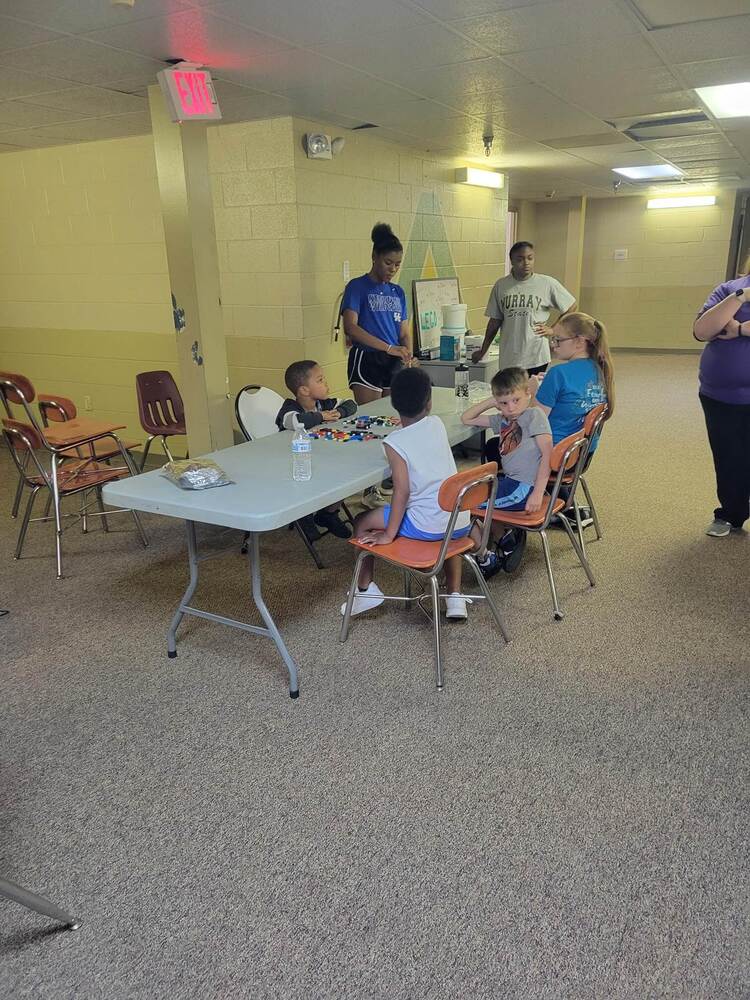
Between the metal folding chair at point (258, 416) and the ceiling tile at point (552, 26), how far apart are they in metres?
1.87

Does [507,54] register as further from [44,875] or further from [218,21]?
[44,875]

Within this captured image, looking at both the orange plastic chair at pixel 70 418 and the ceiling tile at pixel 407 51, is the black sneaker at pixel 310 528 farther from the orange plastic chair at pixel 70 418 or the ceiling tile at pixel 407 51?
the ceiling tile at pixel 407 51

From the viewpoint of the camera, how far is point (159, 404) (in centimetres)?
456

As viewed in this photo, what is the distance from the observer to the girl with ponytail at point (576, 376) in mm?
3266

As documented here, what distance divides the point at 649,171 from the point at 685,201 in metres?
3.05

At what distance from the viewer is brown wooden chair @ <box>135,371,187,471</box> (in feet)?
14.6

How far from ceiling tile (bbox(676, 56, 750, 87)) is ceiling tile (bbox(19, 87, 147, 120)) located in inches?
110

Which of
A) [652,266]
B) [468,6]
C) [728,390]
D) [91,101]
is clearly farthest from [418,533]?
[652,266]

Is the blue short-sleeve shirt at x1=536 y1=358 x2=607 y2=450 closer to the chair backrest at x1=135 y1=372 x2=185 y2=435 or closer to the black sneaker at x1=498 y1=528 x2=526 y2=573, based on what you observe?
the black sneaker at x1=498 y1=528 x2=526 y2=573

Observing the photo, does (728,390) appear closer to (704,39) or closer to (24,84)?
(704,39)

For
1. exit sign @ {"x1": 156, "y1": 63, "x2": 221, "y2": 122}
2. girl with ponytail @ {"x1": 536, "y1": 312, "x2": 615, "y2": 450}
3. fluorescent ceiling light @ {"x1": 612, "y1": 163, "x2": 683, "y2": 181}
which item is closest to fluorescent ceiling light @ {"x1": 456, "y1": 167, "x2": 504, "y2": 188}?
fluorescent ceiling light @ {"x1": 612, "y1": 163, "x2": 683, "y2": 181}

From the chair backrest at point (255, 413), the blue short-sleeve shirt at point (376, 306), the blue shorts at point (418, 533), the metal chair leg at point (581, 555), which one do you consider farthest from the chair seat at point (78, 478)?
the metal chair leg at point (581, 555)

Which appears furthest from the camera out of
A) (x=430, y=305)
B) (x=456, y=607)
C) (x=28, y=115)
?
(x=430, y=305)

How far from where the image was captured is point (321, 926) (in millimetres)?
1668
